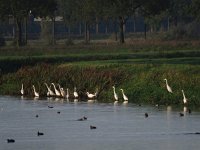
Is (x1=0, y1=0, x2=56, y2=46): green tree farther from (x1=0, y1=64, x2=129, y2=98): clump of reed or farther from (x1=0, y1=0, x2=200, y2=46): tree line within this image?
(x1=0, y1=64, x2=129, y2=98): clump of reed

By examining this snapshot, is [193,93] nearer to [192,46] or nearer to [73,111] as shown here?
[73,111]

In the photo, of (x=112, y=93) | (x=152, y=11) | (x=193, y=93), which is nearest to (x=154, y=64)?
(x=112, y=93)

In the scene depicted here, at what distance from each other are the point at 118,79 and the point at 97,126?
59.4ft

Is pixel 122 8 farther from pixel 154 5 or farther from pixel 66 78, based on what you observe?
pixel 66 78

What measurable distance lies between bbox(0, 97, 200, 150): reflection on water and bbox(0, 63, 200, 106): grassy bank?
8.30 ft

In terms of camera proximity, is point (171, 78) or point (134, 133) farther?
point (171, 78)

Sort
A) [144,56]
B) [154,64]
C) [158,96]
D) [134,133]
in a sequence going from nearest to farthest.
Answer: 1. [134,133]
2. [158,96]
3. [154,64]
4. [144,56]

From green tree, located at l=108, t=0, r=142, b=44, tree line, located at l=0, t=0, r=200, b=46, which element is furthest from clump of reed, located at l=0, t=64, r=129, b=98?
green tree, located at l=108, t=0, r=142, b=44

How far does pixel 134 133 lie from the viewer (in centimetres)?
5350

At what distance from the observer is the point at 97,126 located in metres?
56.9

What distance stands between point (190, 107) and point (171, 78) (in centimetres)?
589

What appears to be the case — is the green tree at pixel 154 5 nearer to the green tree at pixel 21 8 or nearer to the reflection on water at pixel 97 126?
the green tree at pixel 21 8

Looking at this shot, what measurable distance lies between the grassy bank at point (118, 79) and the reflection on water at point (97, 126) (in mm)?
2531

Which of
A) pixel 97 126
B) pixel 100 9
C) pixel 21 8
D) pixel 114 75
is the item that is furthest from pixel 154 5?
pixel 97 126
